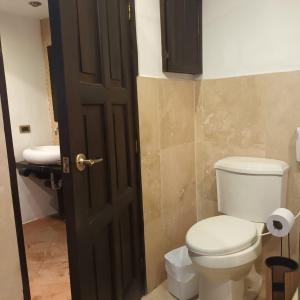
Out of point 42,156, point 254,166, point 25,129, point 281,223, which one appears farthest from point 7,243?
point 25,129

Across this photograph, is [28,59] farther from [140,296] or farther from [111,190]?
[140,296]

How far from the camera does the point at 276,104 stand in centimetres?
181

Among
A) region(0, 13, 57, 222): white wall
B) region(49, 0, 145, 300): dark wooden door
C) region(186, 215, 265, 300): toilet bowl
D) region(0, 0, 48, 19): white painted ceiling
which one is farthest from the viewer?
region(0, 13, 57, 222): white wall

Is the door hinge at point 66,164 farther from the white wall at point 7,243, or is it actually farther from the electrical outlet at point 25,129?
the electrical outlet at point 25,129

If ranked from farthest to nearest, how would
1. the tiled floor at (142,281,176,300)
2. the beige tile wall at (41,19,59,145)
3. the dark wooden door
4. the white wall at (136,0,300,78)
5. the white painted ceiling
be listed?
the beige tile wall at (41,19,59,145) → the white painted ceiling → the tiled floor at (142,281,176,300) → the white wall at (136,0,300,78) → the dark wooden door

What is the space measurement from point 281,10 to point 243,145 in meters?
0.84

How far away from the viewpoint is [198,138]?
2191mm

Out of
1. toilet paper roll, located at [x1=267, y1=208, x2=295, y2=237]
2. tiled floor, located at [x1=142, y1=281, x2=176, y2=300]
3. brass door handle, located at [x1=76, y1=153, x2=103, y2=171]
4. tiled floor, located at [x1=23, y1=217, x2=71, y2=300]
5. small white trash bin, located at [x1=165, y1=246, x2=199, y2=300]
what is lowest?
tiled floor, located at [x1=142, y1=281, x2=176, y2=300]

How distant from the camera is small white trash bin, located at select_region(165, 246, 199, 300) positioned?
179 centimetres

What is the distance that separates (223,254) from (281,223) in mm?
336

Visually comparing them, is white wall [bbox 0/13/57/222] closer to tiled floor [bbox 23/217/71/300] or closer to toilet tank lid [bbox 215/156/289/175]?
tiled floor [bbox 23/217/71/300]

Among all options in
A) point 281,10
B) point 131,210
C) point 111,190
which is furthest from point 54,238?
point 281,10

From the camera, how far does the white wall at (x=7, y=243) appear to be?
1.02m

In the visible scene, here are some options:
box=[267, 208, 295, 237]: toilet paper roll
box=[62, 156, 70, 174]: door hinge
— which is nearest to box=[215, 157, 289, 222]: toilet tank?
box=[267, 208, 295, 237]: toilet paper roll
